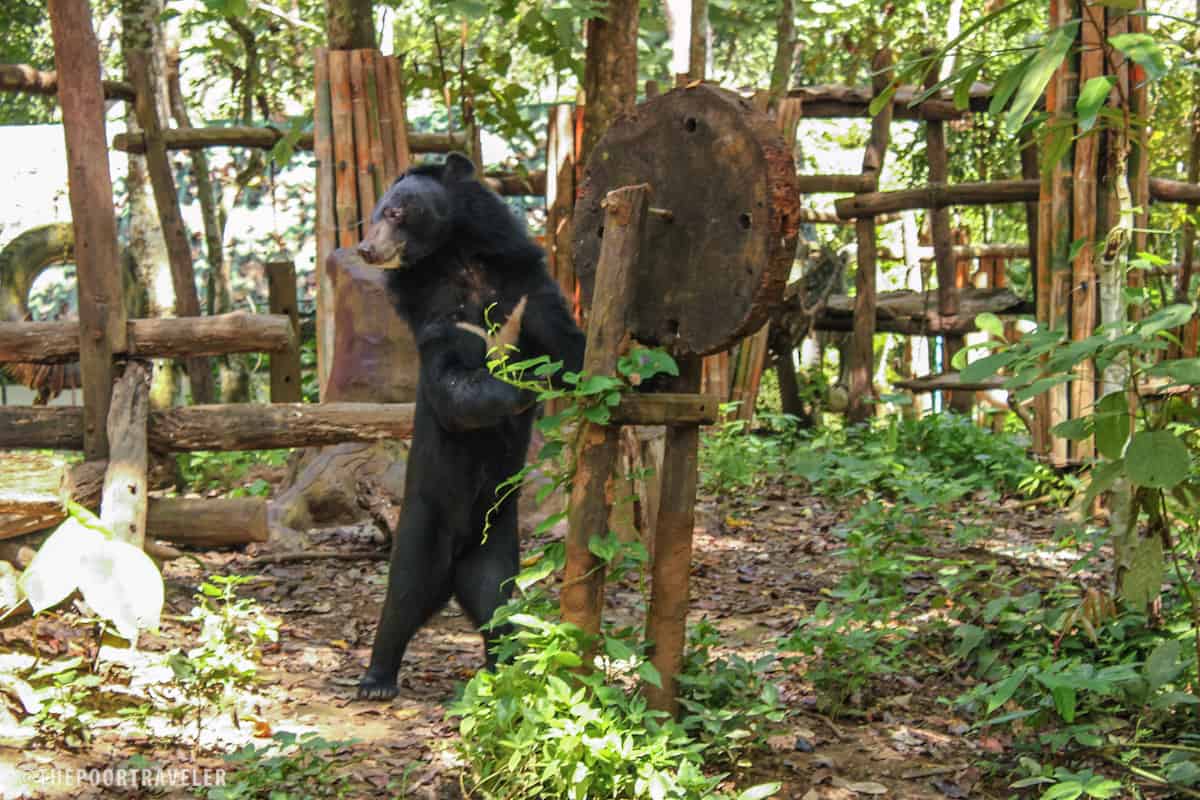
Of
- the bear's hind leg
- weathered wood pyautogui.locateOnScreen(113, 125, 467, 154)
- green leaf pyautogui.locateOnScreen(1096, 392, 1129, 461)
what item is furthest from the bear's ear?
weathered wood pyautogui.locateOnScreen(113, 125, 467, 154)

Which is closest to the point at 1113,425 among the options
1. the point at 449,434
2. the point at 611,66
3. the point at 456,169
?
the point at 449,434

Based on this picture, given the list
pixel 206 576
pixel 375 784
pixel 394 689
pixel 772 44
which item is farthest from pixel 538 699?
pixel 772 44

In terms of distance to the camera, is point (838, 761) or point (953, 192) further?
point (953, 192)

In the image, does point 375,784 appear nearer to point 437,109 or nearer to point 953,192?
point 953,192

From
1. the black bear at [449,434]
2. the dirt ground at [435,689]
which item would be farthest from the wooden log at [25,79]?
the black bear at [449,434]

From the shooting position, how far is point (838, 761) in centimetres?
349

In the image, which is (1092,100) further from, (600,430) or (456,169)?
(456,169)

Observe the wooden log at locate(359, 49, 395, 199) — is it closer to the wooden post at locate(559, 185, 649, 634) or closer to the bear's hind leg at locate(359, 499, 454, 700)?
the bear's hind leg at locate(359, 499, 454, 700)

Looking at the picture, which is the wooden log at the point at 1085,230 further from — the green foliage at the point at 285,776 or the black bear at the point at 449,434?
the green foliage at the point at 285,776

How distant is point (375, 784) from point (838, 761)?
1267 millimetres

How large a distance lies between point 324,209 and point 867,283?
403 cm

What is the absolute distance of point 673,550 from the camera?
3.32 m

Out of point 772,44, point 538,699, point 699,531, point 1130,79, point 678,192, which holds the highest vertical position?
Result: point 772,44

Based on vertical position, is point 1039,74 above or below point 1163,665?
above
